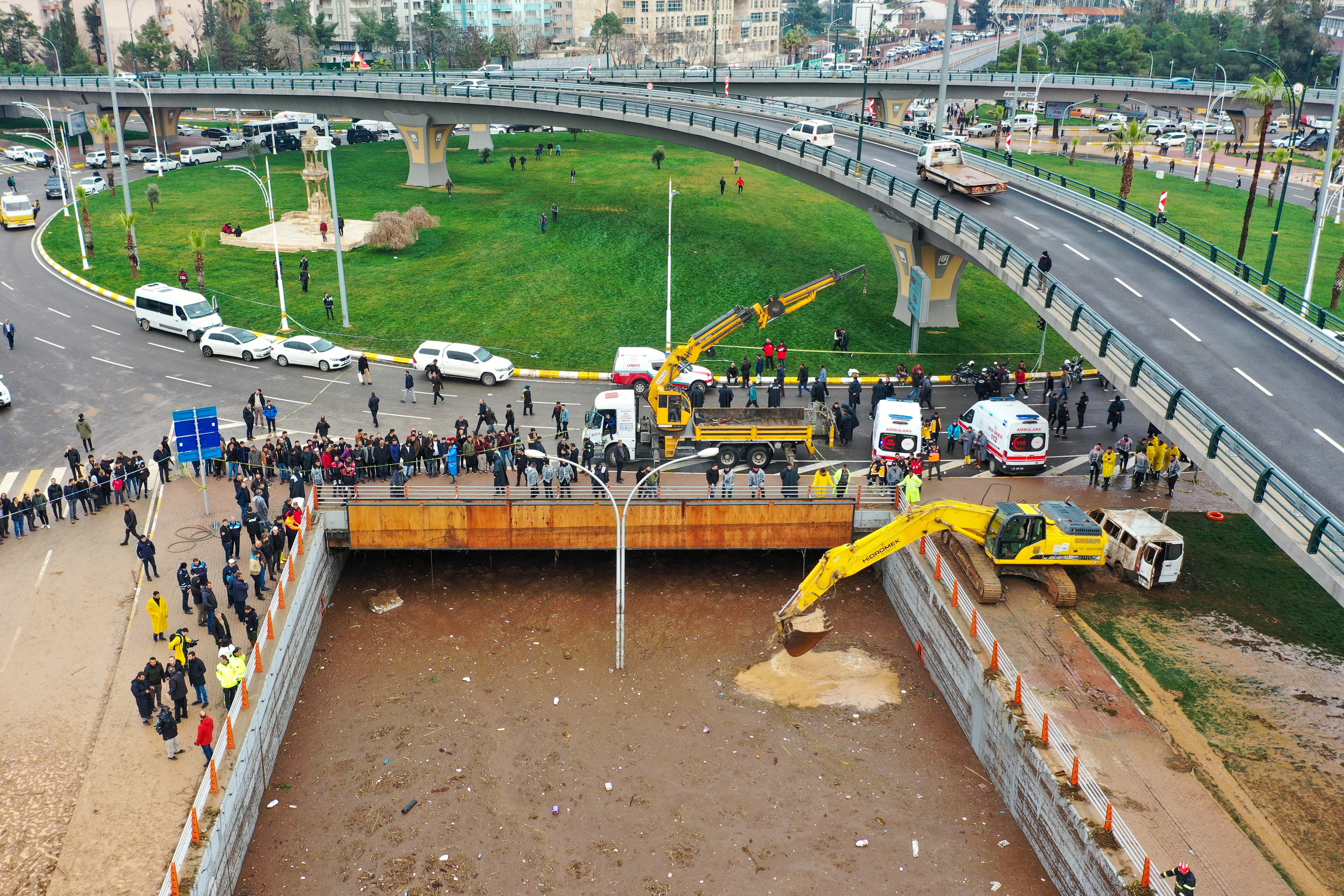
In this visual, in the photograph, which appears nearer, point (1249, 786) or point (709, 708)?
point (1249, 786)

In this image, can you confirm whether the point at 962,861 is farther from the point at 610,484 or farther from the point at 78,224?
the point at 78,224

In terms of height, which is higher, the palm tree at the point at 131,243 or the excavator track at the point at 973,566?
the palm tree at the point at 131,243

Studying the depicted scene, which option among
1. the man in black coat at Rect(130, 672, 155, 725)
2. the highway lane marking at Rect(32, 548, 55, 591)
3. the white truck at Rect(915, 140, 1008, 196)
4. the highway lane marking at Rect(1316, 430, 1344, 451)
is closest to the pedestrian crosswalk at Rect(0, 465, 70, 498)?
the highway lane marking at Rect(32, 548, 55, 591)

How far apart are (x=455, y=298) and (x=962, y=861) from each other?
1562 inches

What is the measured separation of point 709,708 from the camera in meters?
27.1

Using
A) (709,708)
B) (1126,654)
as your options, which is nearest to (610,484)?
(709,708)

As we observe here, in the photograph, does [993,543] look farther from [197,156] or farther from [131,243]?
[197,156]

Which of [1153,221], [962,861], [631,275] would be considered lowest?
[962,861]

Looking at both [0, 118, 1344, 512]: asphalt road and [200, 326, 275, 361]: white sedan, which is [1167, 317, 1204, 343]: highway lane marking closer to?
[0, 118, 1344, 512]: asphalt road

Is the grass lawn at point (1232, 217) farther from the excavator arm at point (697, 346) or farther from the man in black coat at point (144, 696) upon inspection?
the man in black coat at point (144, 696)

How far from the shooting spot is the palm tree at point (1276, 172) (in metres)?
65.5

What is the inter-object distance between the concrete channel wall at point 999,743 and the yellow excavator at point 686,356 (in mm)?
8835

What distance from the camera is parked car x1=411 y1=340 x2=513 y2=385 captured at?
4462 cm

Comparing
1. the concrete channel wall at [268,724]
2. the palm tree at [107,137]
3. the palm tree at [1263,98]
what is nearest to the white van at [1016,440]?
the palm tree at [1263,98]
